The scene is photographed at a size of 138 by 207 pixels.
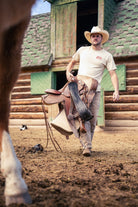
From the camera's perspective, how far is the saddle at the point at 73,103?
3.69 metres

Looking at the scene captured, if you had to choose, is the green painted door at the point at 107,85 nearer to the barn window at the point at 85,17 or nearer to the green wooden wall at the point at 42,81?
the green wooden wall at the point at 42,81

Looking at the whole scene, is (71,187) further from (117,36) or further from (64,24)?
(64,24)

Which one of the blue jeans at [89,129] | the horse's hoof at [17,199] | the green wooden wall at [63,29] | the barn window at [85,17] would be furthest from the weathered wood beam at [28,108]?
the horse's hoof at [17,199]

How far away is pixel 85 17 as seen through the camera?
11578 millimetres

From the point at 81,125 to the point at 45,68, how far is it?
5.77m

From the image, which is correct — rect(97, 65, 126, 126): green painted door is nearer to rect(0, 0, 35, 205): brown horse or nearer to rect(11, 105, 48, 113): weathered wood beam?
rect(11, 105, 48, 113): weathered wood beam

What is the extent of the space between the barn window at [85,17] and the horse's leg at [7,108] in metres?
8.89

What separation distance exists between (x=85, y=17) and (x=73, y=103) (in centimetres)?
878

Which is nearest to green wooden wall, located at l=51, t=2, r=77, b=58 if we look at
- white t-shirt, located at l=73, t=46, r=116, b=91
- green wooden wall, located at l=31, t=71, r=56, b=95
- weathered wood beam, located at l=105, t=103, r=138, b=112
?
green wooden wall, located at l=31, t=71, r=56, b=95

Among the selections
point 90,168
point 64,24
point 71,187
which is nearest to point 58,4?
point 64,24

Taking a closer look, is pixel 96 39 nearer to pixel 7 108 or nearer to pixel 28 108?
pixel 7 108

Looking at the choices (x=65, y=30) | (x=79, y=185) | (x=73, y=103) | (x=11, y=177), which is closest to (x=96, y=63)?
(x=73, y=103)

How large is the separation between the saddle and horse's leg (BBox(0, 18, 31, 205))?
6.93ft

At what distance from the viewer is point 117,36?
8266mm
